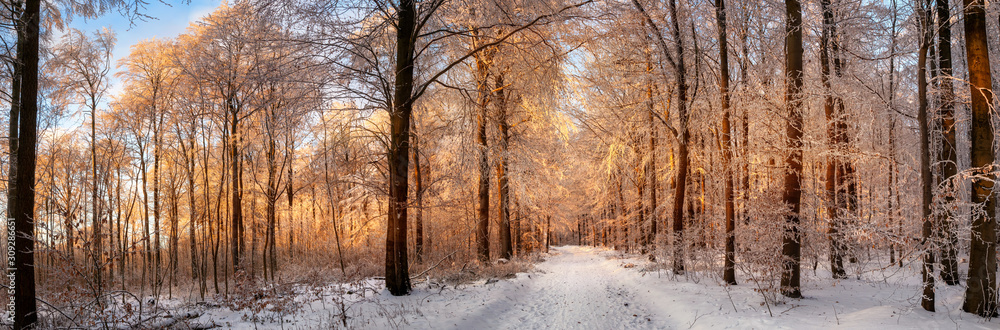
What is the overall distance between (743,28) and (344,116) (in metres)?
9.23

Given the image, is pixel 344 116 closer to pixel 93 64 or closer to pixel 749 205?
pixel 749 205

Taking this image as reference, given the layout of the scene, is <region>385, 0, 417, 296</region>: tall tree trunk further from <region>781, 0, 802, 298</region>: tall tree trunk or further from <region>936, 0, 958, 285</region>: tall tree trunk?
<region>936, 0, 958, 285</region>: tall tree trunk

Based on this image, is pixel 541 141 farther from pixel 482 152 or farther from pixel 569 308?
pixel 569 308

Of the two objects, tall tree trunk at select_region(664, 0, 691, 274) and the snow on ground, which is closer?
the snow on ground

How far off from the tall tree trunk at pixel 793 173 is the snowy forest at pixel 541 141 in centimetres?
4

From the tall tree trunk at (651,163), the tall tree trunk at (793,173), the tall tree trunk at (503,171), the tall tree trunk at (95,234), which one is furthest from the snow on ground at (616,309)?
the tall tree trunk at (503,171)

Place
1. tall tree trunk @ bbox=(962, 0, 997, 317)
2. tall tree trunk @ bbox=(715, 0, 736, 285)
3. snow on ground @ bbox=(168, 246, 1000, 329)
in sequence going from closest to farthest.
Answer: tall tree trunk @ bbox=(962, 0, 997, 317) → snow on ground @ bbox=(168, 246, 1000, 329) → tall tree trunk @ bbox=(715, 0, 736, 285)

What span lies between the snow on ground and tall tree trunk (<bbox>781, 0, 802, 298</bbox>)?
1.44 ft

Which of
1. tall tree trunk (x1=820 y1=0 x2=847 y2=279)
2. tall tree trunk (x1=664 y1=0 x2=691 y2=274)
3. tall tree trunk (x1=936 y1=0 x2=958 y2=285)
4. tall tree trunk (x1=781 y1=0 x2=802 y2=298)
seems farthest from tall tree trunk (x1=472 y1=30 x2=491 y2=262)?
tall tree trunk (x1=936 y1=0 x2=958 y2=285)

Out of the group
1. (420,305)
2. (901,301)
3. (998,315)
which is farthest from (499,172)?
(998,315)

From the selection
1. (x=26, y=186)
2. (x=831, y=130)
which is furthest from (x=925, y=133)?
(x=26, y=186)

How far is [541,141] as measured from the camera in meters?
15.3

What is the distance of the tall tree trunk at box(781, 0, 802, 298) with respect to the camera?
700cm

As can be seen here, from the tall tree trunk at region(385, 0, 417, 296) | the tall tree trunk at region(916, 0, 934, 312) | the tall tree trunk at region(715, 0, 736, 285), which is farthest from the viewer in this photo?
the tall tree trunk at region(715, 0, 736, 285)
